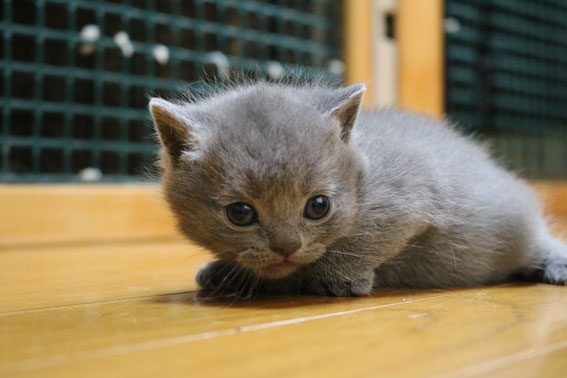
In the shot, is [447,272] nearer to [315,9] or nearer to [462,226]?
[462,226]

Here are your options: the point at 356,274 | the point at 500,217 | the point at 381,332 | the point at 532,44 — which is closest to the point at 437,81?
the point at 532,44

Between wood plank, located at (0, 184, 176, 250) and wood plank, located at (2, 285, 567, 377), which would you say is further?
wood plank, located at (0, 184, 176, 250)

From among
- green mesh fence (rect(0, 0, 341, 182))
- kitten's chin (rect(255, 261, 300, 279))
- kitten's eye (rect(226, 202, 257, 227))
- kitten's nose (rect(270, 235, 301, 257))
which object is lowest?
kitten's chin (rect(255, 261, 300, 279))

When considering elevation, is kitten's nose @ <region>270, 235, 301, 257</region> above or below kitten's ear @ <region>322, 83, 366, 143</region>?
below

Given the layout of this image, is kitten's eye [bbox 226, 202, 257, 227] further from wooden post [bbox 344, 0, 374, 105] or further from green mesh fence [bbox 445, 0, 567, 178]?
green mesh fence [bbox 445, 0, 567, 178]

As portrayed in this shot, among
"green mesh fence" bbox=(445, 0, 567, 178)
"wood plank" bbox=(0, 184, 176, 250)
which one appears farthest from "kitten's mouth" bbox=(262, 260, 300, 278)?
"green mesh fence" bbox=(445, 0, 567, 178)

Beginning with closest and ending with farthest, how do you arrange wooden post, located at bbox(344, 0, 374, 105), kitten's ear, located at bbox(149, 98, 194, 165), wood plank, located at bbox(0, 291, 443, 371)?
wood plank, located at bbox(0, 291, 443, 371) < kitten's ear, located at bbox(149, 98, 194, 165) < wooden post, located at bbox(344, 0, 374, 105)
